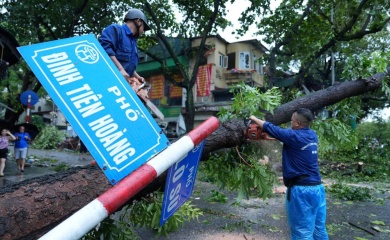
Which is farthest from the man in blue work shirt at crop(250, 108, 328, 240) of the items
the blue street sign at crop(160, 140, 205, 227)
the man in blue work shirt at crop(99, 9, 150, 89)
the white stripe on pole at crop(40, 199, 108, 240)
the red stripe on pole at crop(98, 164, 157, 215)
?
the white stripe on pole at crop(40, 199, 108, 240)

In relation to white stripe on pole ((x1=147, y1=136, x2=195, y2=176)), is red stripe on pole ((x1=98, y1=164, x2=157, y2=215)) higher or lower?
lower

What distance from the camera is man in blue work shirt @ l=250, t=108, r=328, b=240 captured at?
3118mm

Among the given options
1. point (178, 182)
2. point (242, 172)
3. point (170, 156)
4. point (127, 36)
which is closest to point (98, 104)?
point (170, 156)

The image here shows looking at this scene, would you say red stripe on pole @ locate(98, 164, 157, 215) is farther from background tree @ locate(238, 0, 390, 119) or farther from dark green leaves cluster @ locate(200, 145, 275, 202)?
background tree @ locate(238, 0, 390, 119)

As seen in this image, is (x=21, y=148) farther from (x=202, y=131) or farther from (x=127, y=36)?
(x=202, y=131)

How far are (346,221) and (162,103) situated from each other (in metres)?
19.3

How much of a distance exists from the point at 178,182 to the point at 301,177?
77.9 inches

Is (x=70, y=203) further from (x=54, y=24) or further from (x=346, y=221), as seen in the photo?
(x=54, y=24)

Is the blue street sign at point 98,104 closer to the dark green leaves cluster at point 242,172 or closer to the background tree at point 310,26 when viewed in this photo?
the dark green leaves cluster at point 242,172

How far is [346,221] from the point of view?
201 inches

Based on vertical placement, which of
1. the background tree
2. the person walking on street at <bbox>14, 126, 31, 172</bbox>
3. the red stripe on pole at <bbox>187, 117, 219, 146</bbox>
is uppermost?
the background tree

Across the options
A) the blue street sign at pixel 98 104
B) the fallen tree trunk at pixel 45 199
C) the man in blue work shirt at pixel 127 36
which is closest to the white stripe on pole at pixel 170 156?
the blue street sign at pixel 98 104

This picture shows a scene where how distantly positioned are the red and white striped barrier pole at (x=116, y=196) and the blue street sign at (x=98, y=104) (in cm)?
14

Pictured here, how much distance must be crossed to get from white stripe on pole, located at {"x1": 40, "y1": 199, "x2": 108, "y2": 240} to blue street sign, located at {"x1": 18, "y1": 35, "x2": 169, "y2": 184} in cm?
23
